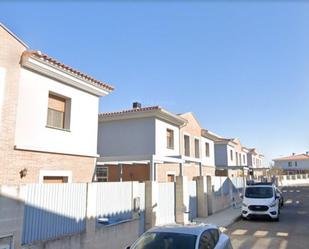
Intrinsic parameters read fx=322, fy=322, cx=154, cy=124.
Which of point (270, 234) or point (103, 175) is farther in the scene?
point (103, 175)

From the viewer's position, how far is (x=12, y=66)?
10156 millimetres

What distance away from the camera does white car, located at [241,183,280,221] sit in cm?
1706

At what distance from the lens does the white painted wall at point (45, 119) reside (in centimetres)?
1046

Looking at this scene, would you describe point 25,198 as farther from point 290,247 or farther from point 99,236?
point 290,247

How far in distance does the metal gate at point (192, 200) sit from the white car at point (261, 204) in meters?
2.76

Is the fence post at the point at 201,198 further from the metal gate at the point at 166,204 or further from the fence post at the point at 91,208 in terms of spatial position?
the fence post at the point at 91,208

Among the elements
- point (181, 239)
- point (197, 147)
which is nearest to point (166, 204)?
point (181, 239)

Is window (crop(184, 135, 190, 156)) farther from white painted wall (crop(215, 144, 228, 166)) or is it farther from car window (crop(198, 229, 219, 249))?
car window (crop(198, 229, 219, 249))

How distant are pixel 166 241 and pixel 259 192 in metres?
14.2

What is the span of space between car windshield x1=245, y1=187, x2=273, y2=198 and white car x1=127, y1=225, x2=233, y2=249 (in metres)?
12.7

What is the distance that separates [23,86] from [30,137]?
5.51 ft

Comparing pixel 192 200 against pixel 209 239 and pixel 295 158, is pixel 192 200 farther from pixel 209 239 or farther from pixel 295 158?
pixel 295 158

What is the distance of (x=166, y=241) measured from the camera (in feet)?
19.0

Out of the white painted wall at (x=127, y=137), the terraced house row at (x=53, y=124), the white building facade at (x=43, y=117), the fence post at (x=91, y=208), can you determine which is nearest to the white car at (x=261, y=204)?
the terraced house row at (x=53, y=124)
